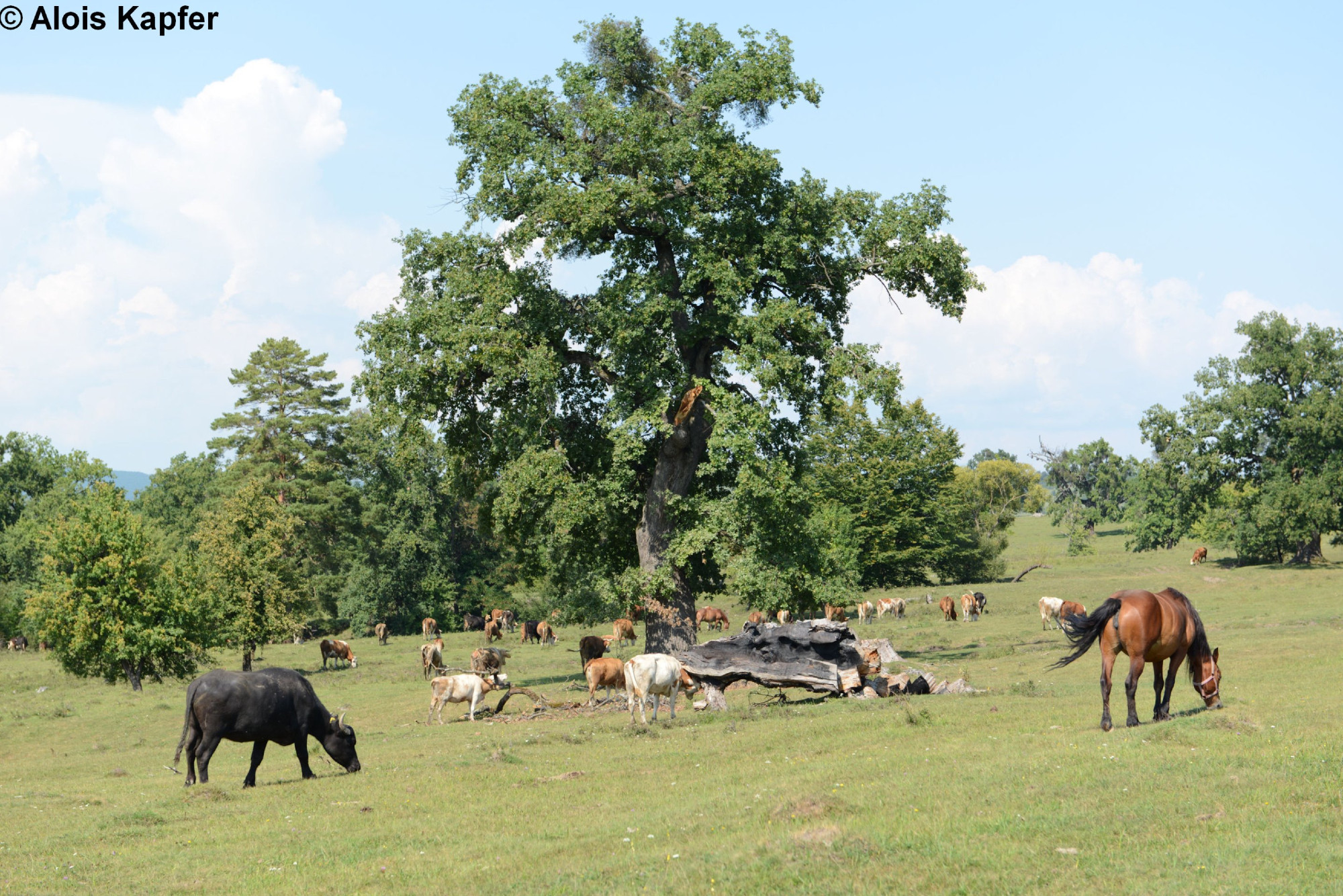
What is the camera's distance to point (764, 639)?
23594 mm

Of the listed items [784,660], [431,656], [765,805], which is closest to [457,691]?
[784,660]

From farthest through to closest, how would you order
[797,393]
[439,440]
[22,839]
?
[439,440] < [797,393] < [22,839]

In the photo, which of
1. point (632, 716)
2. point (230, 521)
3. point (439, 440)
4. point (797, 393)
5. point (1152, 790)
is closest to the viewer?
point (1152, 790)

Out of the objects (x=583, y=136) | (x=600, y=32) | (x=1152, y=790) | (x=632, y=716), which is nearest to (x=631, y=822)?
(x=1152, y=790)

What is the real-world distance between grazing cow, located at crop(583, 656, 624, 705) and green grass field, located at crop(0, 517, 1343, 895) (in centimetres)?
87

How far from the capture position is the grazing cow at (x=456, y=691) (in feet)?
87.7

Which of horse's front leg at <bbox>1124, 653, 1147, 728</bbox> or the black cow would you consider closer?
horse's front leg at <bbox>1124, 653, 1147, 728</bbox>

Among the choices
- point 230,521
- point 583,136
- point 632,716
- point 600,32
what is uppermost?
point 600,32

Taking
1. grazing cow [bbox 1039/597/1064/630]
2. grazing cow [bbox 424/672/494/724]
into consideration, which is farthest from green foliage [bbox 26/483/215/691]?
grazing cow [bbox 1039/597/1064/630]

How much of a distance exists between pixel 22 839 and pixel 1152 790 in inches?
546

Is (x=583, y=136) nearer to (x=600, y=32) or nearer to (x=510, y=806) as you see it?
(x=600, y=32)

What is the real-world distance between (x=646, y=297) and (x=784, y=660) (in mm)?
11212

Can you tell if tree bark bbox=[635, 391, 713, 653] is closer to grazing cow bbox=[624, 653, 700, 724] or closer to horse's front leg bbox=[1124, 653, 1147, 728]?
grazing cow bbox=[624, 653, 700, 724]

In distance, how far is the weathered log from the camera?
2314 centimetres
